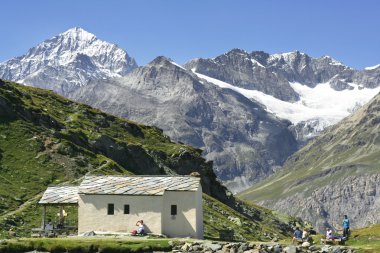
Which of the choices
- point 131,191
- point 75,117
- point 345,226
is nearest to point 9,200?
point 131,191

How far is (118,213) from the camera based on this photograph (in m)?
69.2

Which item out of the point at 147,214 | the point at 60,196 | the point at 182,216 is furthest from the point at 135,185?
the point at 60,196

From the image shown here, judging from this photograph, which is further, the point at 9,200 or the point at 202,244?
the point at 9,200

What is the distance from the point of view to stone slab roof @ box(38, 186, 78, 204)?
72062 mm

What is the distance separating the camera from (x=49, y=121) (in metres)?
119

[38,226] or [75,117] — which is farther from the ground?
[75,117]

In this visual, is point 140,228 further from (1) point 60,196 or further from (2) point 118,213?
(1) point 60,196

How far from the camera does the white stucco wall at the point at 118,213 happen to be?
2689 inches

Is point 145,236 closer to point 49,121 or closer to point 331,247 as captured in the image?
point 331,247

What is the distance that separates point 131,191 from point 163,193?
148 inches

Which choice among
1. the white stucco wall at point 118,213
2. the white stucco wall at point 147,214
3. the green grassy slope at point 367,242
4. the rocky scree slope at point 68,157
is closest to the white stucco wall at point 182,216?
the white stucco wall at point 147,214

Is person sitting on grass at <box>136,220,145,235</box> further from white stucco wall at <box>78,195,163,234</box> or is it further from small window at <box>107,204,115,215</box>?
small window at <box>107,204,115,215</box>

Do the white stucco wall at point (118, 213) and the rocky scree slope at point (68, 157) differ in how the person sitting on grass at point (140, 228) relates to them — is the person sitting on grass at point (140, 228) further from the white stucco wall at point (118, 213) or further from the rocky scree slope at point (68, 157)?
the rocky scree slope at point (68, 157)

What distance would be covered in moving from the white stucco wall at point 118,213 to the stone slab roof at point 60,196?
2.34 meters
